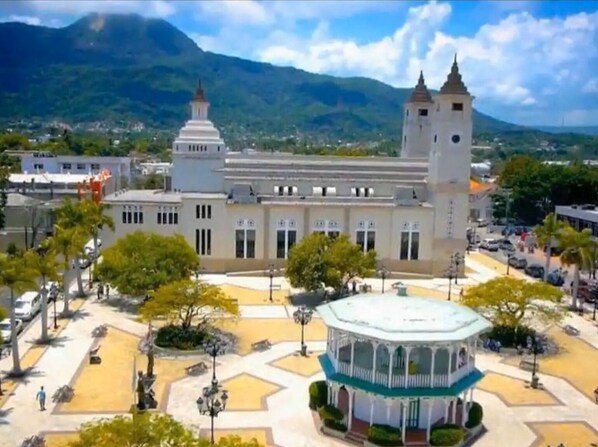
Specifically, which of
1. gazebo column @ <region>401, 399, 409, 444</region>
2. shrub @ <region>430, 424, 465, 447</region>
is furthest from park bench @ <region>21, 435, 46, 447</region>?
shrub @ <region>430, 424, 465, 447</region>

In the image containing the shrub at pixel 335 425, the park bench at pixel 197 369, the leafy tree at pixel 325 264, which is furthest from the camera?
the leafy tree at pixel 325 264

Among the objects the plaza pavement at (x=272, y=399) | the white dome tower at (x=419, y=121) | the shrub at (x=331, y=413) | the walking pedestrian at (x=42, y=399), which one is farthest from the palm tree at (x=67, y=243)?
the white dome tower at (x=419, y=121)

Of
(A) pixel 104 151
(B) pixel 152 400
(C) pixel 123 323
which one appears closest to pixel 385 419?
(B) pixel 152 400

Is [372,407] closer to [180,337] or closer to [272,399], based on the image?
[272,399]

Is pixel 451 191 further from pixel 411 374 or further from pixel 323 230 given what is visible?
pixel 411 374

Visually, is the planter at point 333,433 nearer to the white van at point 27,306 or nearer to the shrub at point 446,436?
the shrub at point 446,436

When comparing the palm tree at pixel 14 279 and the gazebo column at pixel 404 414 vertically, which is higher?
the palm tree at pixel 14 279
